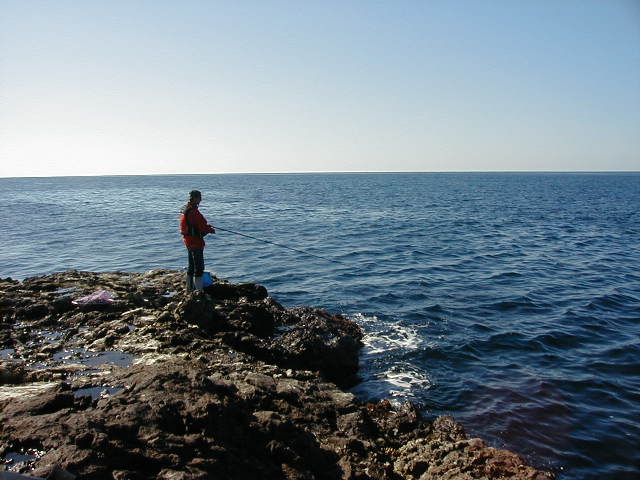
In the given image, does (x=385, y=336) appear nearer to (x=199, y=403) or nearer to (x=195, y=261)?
(x=195, y=261)

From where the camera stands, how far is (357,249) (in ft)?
78.8

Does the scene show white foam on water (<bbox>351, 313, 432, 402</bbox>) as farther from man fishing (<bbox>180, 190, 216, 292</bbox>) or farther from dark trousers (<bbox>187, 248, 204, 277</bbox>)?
man fishing (<bbox>180, 190, 216, 292</bbox>)

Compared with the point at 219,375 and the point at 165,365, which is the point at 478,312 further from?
the point at 165,365

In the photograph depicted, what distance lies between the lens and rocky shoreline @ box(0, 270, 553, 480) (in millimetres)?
4430

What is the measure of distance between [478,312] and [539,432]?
652 cm

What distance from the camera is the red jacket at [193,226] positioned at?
10641 millimetres

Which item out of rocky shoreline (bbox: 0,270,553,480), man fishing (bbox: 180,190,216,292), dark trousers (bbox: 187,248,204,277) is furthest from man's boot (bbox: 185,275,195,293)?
rocky shoreline (bbox: 0,270,553,480)

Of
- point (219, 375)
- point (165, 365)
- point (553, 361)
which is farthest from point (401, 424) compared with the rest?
point (553, 361)

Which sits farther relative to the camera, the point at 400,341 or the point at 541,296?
the point at 541,296

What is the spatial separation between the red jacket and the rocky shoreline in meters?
1.42

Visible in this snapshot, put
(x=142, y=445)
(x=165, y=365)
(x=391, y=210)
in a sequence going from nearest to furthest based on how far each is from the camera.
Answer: (x=142, y=445)
(x=165, y=365)
(x=391, y=210)

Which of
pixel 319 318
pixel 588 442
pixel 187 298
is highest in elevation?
pixel 187 298

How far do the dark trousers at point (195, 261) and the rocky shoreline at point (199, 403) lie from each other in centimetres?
108

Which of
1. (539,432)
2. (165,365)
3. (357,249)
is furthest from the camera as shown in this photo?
(357,249)
